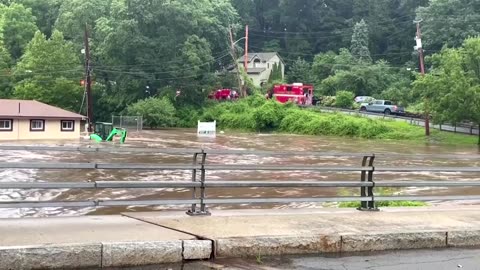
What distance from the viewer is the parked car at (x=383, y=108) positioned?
231 ft

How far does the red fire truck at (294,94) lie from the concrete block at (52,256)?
7602cm

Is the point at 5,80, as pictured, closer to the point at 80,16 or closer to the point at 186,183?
the point at 80,16

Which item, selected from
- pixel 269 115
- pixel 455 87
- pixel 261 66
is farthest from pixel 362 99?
pixel 455 87

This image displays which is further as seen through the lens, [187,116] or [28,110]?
[187,116]

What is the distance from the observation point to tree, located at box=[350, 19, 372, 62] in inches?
3792

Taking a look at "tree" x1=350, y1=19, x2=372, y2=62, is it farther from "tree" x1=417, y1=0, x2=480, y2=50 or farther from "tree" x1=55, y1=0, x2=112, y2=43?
"tree" x1=55, y1=0, x2=112, y2=43

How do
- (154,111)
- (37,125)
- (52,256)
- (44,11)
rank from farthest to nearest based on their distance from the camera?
(44,11) → (154,111) → (37,125) → (52,256)

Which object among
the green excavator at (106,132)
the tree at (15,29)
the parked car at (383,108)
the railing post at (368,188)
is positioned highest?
the tree at (15,29)

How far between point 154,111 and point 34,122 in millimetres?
24698

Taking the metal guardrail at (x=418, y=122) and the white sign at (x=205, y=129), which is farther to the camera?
the white sign at (x=205, y=129)

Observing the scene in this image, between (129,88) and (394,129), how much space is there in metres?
40.4

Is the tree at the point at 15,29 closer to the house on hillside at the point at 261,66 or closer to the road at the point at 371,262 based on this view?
the house on hillside at the point at 261,66

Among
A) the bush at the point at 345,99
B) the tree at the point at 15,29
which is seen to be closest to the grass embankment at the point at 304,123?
the bush at the point at 345,99

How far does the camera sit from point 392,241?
737cm
